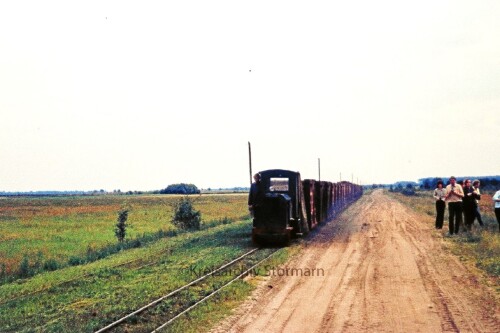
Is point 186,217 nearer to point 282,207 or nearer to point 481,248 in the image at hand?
point 282,207

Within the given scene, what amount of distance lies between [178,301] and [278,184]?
411 inches

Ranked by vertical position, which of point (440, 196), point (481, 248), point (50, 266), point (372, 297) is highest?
point (440, 196)

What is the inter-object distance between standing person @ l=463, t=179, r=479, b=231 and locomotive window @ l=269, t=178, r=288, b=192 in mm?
7265

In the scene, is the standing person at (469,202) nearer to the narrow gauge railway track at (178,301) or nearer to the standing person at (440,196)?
the standing person at (440,196)

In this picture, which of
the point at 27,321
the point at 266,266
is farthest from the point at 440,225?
the point at 27,321

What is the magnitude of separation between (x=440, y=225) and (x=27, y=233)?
2652 cm

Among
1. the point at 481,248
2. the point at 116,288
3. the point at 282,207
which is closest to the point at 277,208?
the point at 282,207

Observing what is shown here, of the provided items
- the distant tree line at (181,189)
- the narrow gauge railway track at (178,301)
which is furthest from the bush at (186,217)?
the distant tree line at (181,189)

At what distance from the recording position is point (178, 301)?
963cm

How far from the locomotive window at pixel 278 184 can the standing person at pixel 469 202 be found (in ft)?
23.8

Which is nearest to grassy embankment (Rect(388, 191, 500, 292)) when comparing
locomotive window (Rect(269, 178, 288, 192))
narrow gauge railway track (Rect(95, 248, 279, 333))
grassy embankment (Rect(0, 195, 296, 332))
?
grassy embankment (Rect(0, 195, 296, 332))

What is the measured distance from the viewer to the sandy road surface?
305 inches

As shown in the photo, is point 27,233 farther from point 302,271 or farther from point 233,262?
point 302,271

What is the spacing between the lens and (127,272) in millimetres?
13859
